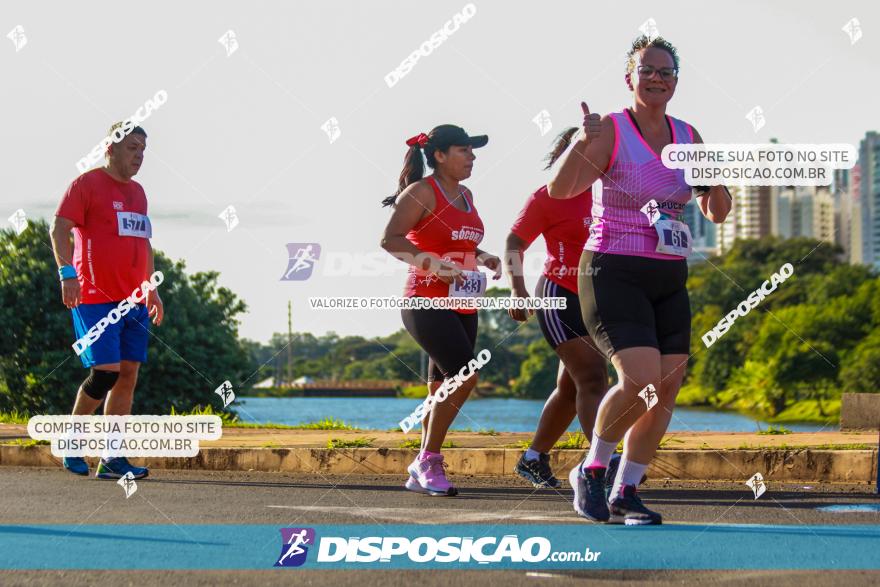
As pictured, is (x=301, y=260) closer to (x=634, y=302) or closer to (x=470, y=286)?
(x=470, y=286)

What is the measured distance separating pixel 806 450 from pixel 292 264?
4.74 meters

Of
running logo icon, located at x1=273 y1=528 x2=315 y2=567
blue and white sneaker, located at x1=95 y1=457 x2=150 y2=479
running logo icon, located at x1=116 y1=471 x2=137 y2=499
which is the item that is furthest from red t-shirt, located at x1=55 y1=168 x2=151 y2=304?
running logo icon, located at x1=273 y1=528 x2=315 y2=567

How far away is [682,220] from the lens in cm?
607

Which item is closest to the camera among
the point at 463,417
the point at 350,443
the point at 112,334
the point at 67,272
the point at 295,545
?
the point at 295,545

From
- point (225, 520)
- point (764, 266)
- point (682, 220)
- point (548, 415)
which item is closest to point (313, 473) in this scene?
point (548, 415)

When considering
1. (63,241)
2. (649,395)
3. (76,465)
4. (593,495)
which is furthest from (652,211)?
(76,465)

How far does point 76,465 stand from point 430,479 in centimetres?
265

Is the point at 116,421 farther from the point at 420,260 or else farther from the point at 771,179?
the point at 771,179

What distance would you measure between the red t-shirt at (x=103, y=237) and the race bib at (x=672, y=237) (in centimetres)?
412

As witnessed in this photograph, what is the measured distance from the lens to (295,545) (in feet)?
17.0

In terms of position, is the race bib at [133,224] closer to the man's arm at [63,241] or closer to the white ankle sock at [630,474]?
the man's arm at [63,241]

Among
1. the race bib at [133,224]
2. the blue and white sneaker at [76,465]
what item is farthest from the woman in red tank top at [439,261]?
the blue and white sneaker at [76,465]

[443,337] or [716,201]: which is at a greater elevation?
[716,201]

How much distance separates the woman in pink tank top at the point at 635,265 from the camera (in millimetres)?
5879
